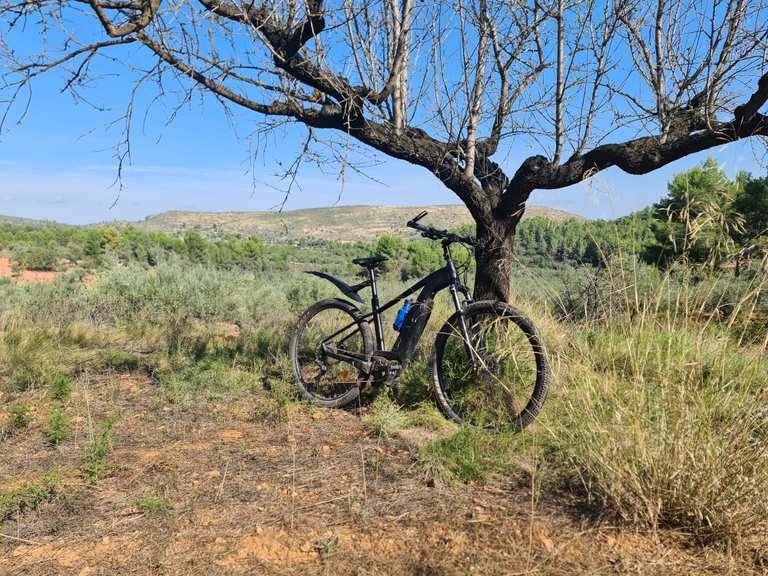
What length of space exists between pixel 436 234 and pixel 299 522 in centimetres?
227

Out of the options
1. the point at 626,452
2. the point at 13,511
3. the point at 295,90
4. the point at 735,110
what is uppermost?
the point at 295,90

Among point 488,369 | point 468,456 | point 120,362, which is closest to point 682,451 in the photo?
point 468,456

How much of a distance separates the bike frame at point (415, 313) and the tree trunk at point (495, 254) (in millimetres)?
480

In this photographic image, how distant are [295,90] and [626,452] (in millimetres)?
3578

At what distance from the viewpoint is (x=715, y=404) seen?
90.4 inches

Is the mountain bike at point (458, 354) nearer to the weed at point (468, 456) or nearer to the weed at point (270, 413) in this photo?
the weed at point (468, 456)

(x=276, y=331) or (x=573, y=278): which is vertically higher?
(x=573, y=278)

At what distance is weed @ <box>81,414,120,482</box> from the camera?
3.10m

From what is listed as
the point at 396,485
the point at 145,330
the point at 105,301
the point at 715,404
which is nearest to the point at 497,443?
the point at 396,485

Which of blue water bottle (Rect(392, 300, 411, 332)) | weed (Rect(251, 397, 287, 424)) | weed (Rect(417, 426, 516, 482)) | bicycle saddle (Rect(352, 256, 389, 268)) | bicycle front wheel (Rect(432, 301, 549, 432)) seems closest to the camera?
weed (Rect(417, 426, 516, 482))

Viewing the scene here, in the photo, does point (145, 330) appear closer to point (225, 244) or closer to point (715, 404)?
point (715, 404)

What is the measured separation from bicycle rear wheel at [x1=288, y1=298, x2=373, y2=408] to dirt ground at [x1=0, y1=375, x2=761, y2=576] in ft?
2.69

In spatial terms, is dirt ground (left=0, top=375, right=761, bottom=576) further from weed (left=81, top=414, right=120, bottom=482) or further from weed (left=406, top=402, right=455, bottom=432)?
weed (left=406, top=402, right=455, bottom=432)

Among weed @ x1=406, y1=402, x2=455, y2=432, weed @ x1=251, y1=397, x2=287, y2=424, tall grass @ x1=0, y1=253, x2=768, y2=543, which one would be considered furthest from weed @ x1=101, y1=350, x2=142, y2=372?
weed @ x1=406, y1=402, x2=455, y2=432
